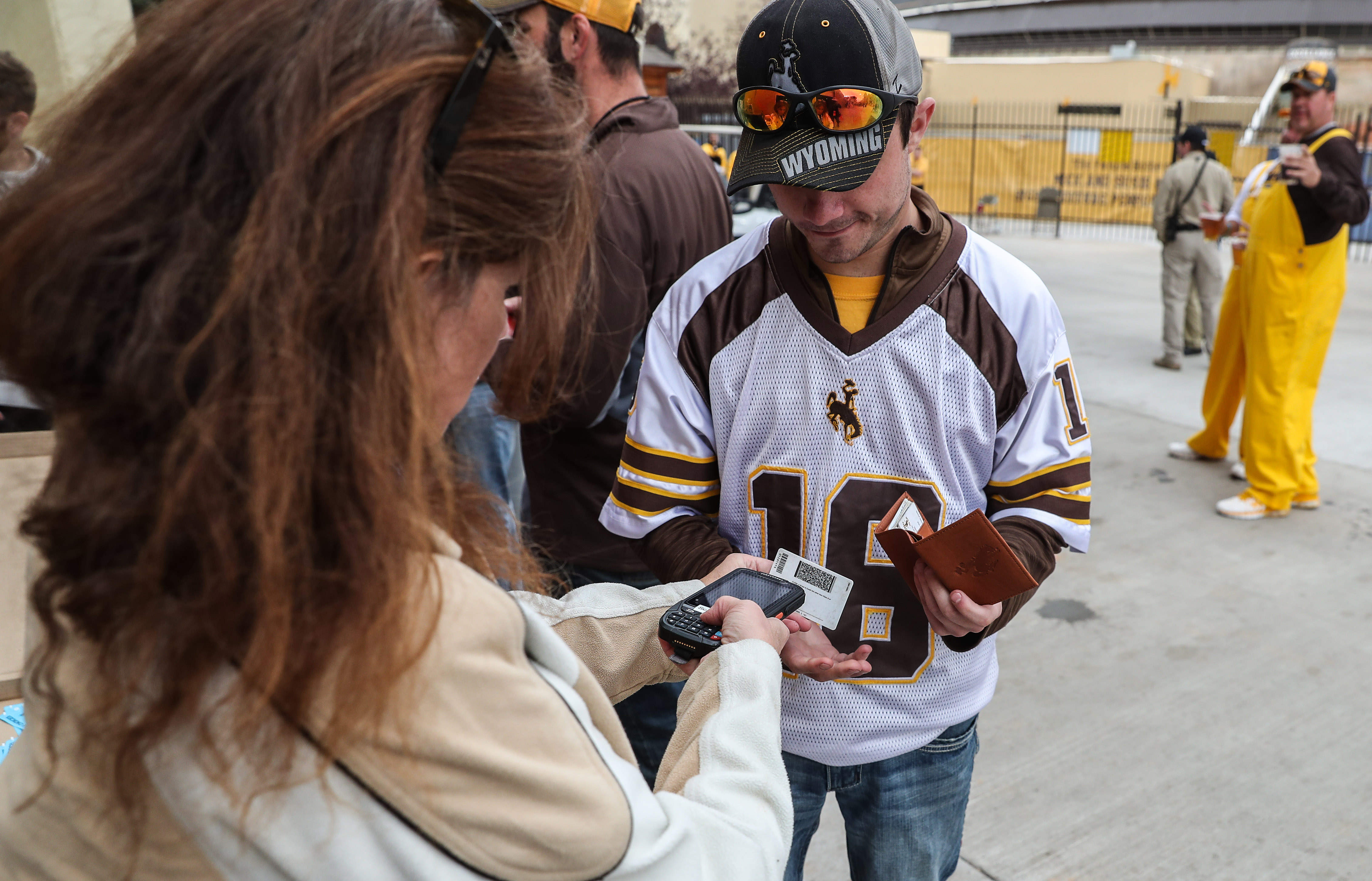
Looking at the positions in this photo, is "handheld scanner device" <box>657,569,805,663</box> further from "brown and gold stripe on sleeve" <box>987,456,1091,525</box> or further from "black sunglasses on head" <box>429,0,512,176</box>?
"black sunglasses on head" <box>429,0,512,176</box>

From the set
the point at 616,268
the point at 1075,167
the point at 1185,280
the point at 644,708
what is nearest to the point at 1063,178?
the point at 1075,167

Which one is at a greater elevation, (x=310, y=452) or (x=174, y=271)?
(x=174, y=271)

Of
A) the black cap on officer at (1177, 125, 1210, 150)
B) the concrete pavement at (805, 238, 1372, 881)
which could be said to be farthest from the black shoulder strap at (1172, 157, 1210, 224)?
the concrete pavement at (805, 238, 1372, 881)

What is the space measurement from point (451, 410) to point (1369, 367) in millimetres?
8872

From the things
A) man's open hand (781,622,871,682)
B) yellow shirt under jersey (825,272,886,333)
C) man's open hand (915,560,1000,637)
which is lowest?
man's open hand (781,622,871,682)

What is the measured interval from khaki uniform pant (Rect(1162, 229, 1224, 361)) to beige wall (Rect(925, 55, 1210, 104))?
60.1 feet

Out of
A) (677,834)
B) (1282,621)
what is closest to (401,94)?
(677,834)

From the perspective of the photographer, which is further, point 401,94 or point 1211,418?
point 1211,418

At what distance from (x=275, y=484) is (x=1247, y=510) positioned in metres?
5.35

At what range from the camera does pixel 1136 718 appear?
11.2 feet

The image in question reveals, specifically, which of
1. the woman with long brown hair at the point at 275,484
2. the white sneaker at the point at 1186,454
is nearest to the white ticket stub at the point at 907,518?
the woman with long brown hair at the point at 275,484

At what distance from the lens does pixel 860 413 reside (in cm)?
164

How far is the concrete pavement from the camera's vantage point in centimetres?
280

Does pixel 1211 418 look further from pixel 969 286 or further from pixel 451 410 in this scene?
pixel 451 410
